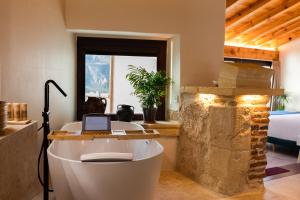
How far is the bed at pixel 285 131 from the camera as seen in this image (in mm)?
4793

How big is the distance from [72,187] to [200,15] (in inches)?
123

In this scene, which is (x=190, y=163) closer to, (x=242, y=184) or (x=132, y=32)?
(x=242, y=184)

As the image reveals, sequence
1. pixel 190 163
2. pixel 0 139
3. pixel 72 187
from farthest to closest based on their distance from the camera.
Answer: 1. pixel 190 163
2. pixel 72 187
3. pixel 0 139

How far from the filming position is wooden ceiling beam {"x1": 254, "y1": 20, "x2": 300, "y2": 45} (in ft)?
22.0

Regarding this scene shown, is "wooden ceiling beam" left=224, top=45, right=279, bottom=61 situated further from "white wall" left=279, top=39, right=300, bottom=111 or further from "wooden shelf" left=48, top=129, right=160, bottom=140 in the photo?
"wooden shelf" left=48, top=129, right=160, bottom=140

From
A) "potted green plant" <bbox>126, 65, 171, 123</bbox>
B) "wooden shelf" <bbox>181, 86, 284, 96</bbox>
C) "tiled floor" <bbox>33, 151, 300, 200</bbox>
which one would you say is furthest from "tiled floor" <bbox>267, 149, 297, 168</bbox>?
"potted green plant" <bbox>126, 65, 171, 123</bbox>

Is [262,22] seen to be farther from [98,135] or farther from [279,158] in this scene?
[98,135]

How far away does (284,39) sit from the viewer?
7.54 meters

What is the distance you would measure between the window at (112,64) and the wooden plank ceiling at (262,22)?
1862 millimetres

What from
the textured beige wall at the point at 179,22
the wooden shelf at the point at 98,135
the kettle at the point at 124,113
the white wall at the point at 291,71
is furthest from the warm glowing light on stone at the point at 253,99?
the white wall at the point at 291,71

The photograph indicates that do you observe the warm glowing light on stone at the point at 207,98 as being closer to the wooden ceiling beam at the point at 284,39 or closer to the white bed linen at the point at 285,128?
the white bed linen at the point at 285,128

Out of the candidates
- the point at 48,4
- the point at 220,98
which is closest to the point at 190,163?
the point at 220,98

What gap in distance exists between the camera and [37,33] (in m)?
2.64

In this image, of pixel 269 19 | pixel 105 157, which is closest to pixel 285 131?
pixel 269 19
